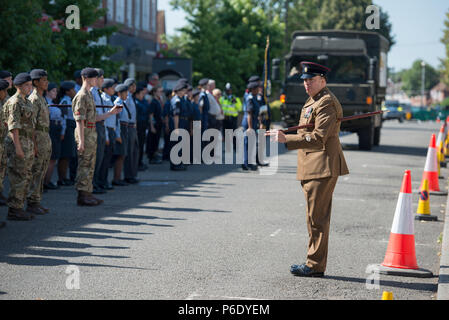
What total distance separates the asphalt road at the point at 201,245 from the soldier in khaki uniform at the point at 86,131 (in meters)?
0.31

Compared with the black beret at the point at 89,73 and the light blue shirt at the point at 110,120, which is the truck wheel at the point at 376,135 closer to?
the light blue shirt at the point at 110,120

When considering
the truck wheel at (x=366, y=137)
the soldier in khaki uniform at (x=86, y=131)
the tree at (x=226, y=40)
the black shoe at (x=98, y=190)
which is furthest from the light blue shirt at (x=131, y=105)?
the tree at (x=226, y=40)

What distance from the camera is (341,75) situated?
911 inches

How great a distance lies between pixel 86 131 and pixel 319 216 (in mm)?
4933

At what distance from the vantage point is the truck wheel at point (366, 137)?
78.3ft

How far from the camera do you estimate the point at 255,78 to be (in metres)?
16.6

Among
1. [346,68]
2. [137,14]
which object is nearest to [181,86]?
[346,68]

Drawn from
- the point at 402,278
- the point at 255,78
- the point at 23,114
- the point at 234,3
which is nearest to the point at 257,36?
the point at 234,3

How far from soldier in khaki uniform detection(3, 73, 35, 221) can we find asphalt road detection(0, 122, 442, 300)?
314 mm

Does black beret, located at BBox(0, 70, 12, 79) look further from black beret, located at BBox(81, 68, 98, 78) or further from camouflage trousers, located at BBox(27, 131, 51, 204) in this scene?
black beret, located at BBox(81, 68, 98, 78)

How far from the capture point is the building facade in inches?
1361

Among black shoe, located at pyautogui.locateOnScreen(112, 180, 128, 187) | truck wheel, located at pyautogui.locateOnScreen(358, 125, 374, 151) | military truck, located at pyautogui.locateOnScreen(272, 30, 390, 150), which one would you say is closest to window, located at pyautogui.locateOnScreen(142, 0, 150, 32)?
military truck, located at pyautogui.locateOnScreen(272, 30, 390, 150)
